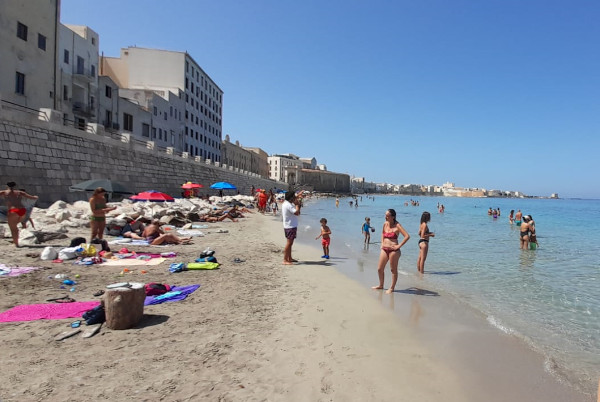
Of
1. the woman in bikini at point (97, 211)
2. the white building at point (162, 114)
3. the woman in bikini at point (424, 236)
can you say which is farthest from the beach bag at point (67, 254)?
the white building at point (162, 114)

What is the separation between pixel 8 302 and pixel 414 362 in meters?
5.52

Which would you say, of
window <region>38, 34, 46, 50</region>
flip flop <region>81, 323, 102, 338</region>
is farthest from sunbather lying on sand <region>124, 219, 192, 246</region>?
window <region>38, 34, 46, 50</region>

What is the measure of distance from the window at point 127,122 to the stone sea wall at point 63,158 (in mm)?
12607

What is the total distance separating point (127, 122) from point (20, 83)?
12986mm

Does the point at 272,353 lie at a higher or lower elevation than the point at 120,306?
lower

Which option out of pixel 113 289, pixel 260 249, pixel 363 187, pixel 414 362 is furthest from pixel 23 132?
pixel 363 187

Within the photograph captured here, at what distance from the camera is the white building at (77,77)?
2819 centimetres

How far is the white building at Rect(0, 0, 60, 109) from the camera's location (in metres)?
21.5

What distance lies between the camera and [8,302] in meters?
4.91

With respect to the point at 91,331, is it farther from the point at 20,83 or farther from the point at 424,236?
the point at 20,83

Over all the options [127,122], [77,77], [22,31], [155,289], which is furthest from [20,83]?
[155,289]

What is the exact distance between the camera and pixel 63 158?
15.4 m

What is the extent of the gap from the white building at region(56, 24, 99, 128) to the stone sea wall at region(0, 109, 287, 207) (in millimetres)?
9043

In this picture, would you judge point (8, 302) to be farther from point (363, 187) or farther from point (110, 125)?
point (363, 187)
